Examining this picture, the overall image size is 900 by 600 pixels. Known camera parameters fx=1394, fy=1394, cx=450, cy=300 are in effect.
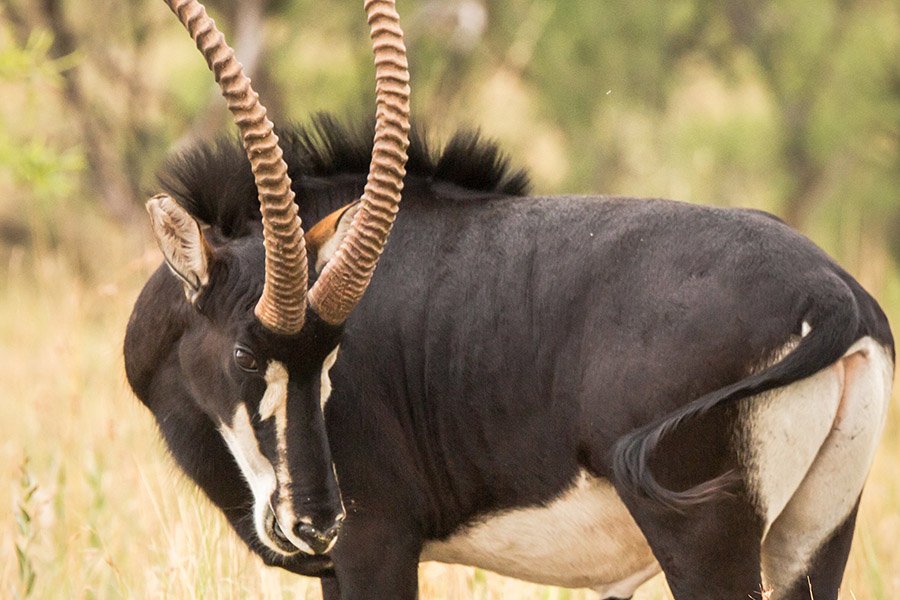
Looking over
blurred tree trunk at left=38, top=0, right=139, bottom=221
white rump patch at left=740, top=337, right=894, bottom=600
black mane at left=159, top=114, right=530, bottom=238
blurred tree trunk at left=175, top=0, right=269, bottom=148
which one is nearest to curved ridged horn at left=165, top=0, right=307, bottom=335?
black mane at left=159, top=114, right=530, bottom=238

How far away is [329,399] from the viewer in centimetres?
426

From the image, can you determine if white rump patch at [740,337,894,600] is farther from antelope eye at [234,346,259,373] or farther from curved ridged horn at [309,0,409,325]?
antelope eye at [234,346,259,373]

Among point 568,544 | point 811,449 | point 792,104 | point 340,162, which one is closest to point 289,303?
point 340,162

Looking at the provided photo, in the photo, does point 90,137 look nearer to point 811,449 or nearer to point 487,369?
point 487,369

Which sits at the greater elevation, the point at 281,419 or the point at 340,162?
the point at 340,162

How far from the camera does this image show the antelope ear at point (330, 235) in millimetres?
4105

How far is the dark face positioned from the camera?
3.90 m

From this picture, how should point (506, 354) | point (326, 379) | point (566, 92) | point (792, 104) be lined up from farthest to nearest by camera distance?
point (792, 104) → point (566, 92) → point (506, 354) → point (326, 379)

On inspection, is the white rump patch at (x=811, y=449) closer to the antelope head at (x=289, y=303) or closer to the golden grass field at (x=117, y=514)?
the golden grass field at (x=117, y=514)

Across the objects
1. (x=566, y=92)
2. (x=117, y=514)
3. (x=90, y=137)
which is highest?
(x=566, y=92)

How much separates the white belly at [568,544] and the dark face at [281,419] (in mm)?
600

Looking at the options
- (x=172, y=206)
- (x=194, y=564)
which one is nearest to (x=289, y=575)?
(x=194, y=564)

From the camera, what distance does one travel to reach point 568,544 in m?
4.22

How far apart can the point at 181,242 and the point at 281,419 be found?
2.06ft
